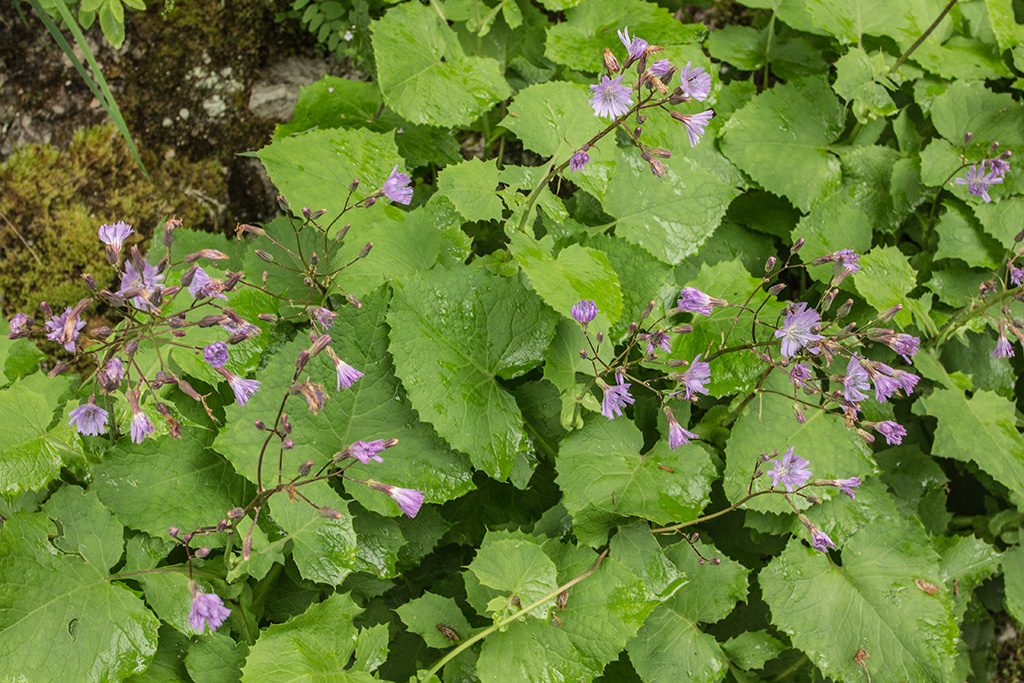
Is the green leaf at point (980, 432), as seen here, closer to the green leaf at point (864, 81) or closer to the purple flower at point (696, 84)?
the green leaf at point (864, 81)

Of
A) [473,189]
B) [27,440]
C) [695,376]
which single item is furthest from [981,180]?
[27,440]

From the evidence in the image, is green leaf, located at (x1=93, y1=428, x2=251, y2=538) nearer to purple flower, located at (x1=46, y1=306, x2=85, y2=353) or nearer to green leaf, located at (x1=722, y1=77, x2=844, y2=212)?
purple flower, located at (x1=46, y1=306, x2=85, y2=353)

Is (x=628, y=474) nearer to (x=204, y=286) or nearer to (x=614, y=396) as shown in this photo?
(x=614, y=396)

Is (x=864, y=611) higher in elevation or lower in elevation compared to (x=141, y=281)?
lower

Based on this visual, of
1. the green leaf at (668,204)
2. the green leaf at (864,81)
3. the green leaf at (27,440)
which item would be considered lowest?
the green leaf at (27,440)

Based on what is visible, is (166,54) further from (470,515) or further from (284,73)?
(470,515)

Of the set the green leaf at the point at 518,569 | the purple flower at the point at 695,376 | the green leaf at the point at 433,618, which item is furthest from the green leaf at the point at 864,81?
the green leaf at the point at 433,618

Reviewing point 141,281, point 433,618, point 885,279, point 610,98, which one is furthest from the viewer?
point 885,279
